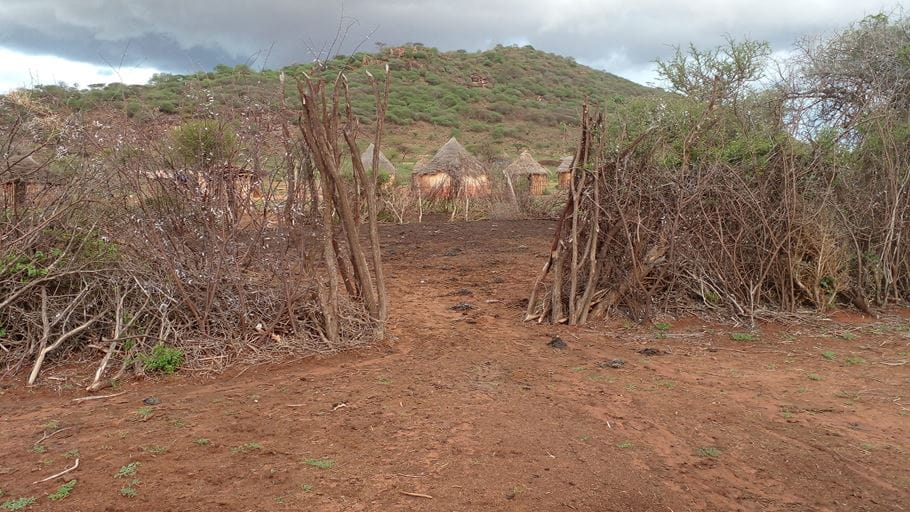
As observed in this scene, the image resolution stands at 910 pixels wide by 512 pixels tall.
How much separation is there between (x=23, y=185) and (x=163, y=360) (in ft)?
7.12

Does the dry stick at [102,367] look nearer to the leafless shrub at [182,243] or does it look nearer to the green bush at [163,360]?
→ the leafless shrub at [182,243]

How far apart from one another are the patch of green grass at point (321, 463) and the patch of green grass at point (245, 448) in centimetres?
33

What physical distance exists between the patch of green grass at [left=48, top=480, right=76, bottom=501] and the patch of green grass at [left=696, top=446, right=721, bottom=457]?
2.99 metres

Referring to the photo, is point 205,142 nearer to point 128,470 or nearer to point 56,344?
point 56,344

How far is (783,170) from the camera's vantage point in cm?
590

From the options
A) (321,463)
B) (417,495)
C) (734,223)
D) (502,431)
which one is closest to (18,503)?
(321,463)

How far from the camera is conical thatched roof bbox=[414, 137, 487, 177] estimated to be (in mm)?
16750

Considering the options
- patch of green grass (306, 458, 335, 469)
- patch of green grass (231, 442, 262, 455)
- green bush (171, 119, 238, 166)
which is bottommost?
patch of green grass (231, 442, 262, 455)

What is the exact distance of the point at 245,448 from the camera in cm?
308

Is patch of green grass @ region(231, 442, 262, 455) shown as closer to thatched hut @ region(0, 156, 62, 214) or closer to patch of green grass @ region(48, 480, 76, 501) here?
patch of green grass @ region(48, 480, 76, 501)

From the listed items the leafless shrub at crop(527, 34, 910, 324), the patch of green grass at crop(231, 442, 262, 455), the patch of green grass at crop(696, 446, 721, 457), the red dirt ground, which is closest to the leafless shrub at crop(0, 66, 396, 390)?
the red dirt ground

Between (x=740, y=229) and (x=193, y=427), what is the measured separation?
5.09 m

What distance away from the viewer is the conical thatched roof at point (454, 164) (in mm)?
16750

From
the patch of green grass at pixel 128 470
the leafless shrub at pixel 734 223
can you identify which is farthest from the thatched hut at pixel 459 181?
the patch of green grass at pixel 128 470
